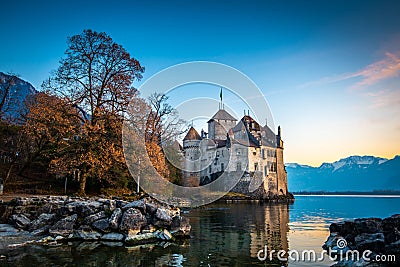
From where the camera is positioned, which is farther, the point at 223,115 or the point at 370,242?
the point at 223,115

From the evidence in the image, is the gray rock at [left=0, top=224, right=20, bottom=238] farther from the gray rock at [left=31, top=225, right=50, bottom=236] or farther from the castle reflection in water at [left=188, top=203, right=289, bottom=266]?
the castle reflection in water at [left=188, top=203, right=289, bottom=266]

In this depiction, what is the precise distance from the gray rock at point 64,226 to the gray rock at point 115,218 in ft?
6.34

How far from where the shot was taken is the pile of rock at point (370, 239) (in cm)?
1025

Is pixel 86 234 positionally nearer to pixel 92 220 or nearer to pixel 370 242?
pixel 92 220

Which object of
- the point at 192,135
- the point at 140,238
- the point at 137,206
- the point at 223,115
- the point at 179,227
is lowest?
the point at 140,238

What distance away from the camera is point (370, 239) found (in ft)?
41.9

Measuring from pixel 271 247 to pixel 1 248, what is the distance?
11.0 m

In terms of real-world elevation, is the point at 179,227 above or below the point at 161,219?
below

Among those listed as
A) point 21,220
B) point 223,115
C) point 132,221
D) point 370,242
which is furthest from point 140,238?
point 223,115

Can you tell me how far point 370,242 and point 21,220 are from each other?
15.9 metres

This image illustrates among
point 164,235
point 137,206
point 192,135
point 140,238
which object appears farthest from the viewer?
point 192,135

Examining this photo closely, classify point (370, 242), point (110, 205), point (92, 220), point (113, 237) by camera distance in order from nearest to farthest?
point (370, 242) < point (113, 237) < point (92, 220) < point (110, 205)

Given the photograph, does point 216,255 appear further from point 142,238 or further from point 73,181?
point 73,181

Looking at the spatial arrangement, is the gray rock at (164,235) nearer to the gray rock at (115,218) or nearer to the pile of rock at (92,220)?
the pile of rock at (92,220)
